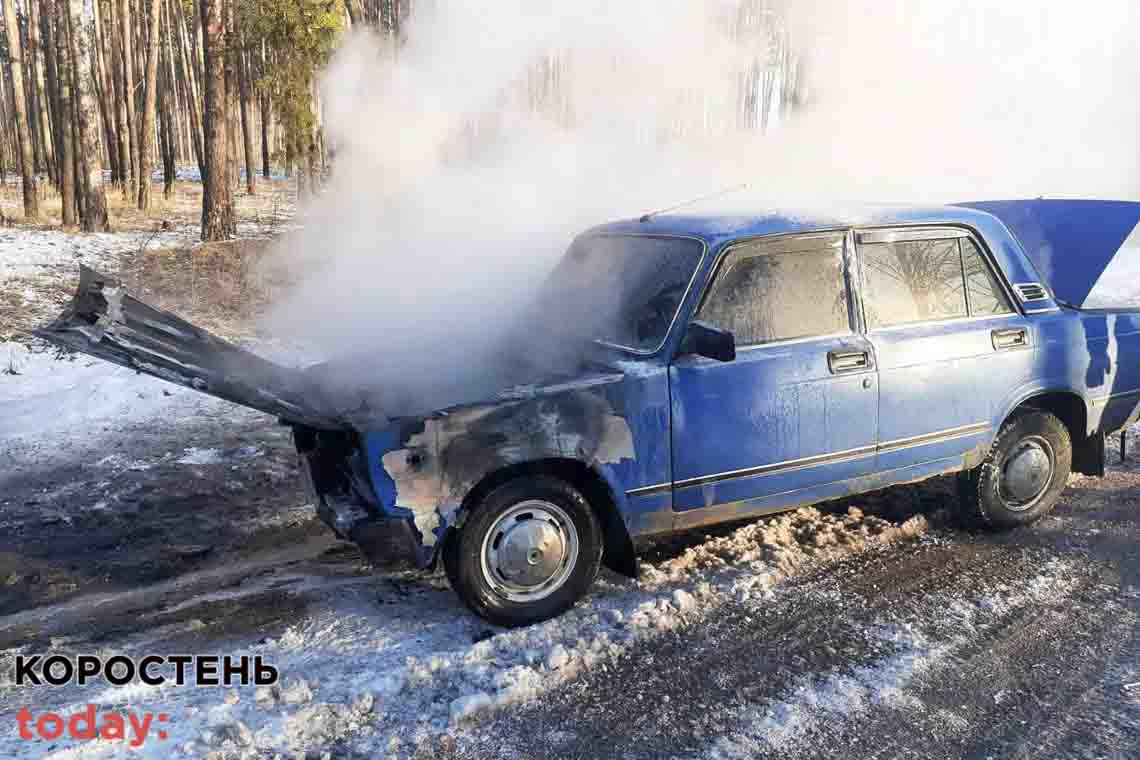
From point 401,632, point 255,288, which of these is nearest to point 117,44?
point 255,288

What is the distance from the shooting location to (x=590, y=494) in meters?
3.79

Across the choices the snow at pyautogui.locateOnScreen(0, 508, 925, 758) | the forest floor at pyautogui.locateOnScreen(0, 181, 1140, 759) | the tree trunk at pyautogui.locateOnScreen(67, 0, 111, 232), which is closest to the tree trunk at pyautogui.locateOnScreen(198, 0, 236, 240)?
the tree trunk at pyautogui.locateOnScreen(67, 0, 111, 232)

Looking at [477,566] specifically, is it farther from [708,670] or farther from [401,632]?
[708,670]

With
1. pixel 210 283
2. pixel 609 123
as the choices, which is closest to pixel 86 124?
pixel 210 283

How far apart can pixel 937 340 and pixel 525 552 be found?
2.36m

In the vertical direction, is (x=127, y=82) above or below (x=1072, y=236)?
above

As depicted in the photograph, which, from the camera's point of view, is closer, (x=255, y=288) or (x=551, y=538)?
(x=551, y=538)

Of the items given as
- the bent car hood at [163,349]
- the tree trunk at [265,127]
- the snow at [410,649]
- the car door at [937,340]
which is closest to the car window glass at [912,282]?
the car door at [937,340]

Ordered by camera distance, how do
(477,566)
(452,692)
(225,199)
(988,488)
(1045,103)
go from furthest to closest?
(225,199) < (1045,103) < (988,488) < (477,566) < (452,692)

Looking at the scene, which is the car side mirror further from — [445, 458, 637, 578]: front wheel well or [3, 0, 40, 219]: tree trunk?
[3, 0, 40, 219]: tree trunk

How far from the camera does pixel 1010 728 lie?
9.70ft

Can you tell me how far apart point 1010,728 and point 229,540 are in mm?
3906

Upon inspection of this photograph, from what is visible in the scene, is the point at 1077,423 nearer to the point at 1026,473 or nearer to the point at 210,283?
the point at 1026,473

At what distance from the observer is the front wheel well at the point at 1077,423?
15.5 ft
